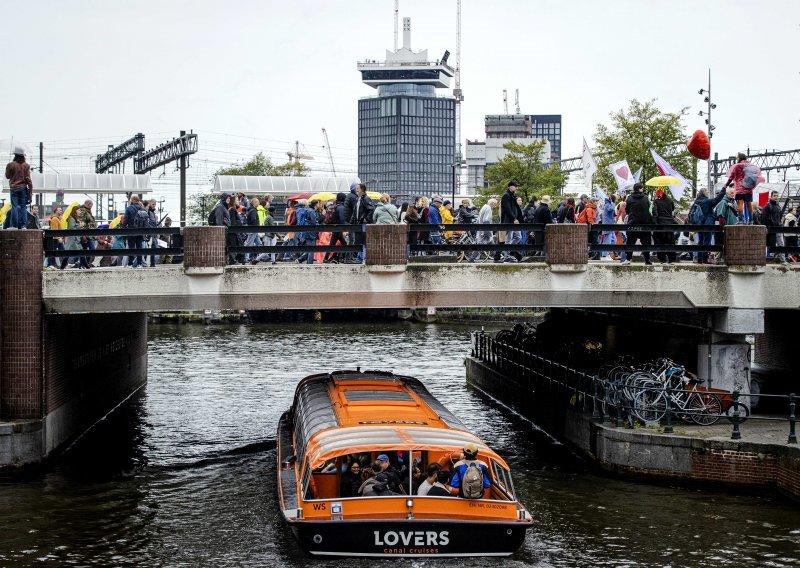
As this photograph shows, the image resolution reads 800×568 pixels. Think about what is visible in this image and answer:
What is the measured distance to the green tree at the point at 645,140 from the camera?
63231 millimetres

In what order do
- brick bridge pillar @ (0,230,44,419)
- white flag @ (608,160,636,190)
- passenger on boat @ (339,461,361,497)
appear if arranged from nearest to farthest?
passenger on boat @ (339,461,361,497) < brick bridge pillar @ (0,230,44,419) < white flag @ (608,160,636,190)

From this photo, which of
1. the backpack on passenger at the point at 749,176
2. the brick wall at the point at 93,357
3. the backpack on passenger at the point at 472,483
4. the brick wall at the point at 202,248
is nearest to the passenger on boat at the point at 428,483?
the backpack on passenger at the point at 472,483

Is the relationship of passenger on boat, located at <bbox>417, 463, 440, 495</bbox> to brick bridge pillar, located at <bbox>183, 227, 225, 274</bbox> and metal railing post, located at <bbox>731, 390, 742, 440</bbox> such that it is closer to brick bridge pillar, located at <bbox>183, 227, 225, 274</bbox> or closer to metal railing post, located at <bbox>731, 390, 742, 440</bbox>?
metal railing post, located at <bbox>731, 390, 742, 440</bbox>

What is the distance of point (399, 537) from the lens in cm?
1827

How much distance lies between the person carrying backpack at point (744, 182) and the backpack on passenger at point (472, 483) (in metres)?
13.1

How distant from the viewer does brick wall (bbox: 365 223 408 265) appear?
2603 centimetres

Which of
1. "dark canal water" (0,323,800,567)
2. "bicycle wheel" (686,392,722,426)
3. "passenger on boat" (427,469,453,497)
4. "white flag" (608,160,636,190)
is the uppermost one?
"white flag" (608,160,636,190)

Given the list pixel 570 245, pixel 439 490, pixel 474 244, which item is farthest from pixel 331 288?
pixel 439 490

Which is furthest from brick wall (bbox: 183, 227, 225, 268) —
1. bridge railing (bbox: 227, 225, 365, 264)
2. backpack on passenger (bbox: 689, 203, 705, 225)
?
backpack on passenger (bbox: 689, 203, 705, 225)

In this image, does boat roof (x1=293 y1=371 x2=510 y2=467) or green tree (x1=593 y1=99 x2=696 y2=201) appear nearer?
boat roof (x1=293 y1=371 x2=510 y2=467)

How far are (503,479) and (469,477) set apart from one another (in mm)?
1009

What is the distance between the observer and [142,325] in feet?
145

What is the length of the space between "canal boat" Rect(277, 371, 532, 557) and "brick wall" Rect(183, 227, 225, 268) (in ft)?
22.4

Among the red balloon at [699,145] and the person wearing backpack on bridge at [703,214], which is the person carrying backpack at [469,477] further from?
the red balloon at [699,145]
